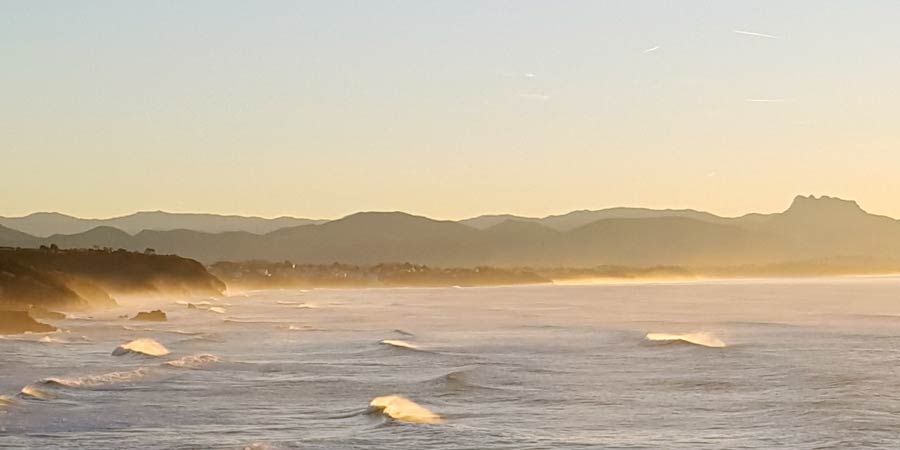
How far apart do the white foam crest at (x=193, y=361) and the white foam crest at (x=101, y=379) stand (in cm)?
335

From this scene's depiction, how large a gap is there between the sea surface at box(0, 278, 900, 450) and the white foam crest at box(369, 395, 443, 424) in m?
0.08

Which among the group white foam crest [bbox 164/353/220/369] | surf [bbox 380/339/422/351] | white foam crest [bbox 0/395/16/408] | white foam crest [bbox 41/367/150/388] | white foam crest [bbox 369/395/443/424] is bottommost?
white foam crest [bbox 369/395/443/424]

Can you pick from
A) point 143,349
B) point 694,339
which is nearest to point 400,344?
point 143,349

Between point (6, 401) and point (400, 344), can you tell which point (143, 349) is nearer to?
point (400, 344)

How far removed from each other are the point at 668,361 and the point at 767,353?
7.86m

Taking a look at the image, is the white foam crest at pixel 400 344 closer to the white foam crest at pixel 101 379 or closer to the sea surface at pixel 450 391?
the sea surface at pixel 450 391

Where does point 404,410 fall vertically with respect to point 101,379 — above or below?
below

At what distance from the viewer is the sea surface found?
2797 centimetres

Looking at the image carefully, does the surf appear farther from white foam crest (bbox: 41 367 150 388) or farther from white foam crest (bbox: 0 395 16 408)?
white foam crest (bbox: 0 395 16 408)

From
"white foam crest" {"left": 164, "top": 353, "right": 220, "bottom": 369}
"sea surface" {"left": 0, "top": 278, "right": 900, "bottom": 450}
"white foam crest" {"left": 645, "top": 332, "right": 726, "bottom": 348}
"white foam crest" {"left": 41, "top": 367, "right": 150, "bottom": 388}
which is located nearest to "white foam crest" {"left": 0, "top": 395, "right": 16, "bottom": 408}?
"sea surface" {"left": 0, "top": 278, "right": 900, "bottom": 450}

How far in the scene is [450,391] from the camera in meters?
37.9

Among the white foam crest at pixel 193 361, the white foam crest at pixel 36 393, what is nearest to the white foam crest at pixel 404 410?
the white foam crest at pixel 36 393

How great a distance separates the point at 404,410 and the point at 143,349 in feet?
81.8

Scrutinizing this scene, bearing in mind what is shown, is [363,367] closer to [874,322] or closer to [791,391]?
[791,391]
